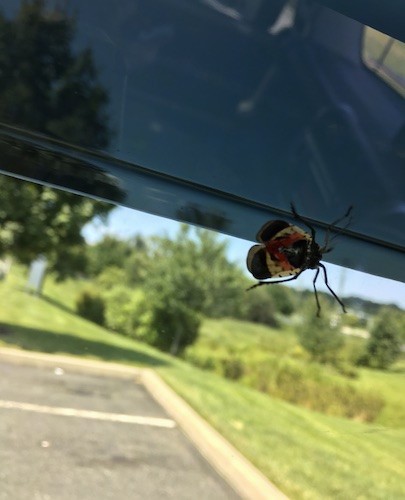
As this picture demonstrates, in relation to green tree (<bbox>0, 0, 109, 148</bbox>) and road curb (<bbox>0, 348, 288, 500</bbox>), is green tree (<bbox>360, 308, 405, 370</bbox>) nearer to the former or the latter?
road curb (<bbox>0, 348, 288, 500</bbox>)

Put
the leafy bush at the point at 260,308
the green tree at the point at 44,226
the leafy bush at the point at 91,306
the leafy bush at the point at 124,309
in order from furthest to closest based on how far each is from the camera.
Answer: the leafy bush at the point at 91,306 < the leafy bush at the point at 124,309 < the green tree at the point at 44,226 < the leafy bush at the point at 260,308

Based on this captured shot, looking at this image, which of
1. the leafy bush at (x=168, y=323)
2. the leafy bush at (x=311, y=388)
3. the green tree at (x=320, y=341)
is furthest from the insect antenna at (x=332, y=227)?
the leafy bush at (x=168, y=323)

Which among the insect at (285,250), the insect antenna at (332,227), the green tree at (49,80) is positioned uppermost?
the green tree at (49,80)

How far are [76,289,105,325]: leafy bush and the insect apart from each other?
7337mm

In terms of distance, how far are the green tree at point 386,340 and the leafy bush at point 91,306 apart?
14.3ft

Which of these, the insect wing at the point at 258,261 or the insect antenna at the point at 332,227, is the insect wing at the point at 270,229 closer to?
the insect wing at the point at 258,261

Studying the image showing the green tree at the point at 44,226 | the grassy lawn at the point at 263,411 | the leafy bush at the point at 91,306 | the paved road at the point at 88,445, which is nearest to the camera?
the paved road at the point at 88,445

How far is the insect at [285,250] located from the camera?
1.28 metres

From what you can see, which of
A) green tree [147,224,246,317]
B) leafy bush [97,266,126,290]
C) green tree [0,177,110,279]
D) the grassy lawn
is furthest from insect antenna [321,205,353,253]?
leafy bush [97,266,126,290]

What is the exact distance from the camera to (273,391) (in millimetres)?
7699

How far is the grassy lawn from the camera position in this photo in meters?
5.28

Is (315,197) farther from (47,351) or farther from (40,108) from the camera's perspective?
(47,351)

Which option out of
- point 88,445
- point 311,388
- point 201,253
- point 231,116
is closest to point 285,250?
point 231,116

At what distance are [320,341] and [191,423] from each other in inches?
75.8
